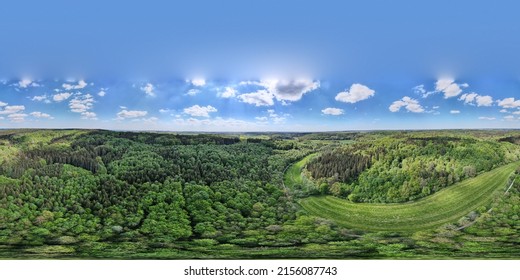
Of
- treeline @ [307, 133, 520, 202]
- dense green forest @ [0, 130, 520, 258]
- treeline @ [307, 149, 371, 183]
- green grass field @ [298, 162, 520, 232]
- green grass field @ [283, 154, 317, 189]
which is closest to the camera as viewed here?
dense green forest @ [0, 130, 520, 258]

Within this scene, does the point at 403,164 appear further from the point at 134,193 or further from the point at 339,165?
the point at 134,193

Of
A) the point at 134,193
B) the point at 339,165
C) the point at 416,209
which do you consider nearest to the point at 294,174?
the point at 339,165

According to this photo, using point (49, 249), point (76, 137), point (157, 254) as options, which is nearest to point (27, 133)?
point (76, 137)

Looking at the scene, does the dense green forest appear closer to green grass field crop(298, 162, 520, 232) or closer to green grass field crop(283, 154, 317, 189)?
green grass field crop(283, 154, 317, 189)

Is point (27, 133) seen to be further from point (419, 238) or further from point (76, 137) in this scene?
point (419, 238)

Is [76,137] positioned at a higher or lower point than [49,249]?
higher

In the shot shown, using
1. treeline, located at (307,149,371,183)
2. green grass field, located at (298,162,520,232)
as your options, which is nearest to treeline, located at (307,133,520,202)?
treeline, located at (307,149,371,183)
